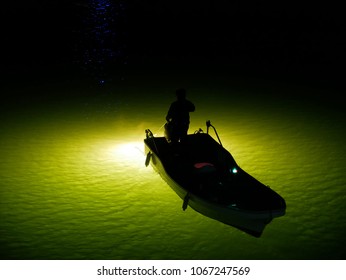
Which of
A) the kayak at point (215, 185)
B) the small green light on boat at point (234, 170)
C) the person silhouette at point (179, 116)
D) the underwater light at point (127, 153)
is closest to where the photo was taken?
the kayak at point (215, 185)

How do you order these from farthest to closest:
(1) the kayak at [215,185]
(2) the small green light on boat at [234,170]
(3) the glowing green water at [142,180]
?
(2) the small green light on boat at [234,170], (3) the glowing green water at [142,180], (1) the kayak at [215,185]

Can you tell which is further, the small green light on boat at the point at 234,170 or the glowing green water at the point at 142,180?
the small green light on boat at the point at 234,170

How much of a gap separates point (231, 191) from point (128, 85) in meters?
14.6

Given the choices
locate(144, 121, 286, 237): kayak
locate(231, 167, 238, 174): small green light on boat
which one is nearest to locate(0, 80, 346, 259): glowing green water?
locate(144, 121, 286, 237): kayak

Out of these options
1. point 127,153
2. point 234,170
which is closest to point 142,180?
point 127,153

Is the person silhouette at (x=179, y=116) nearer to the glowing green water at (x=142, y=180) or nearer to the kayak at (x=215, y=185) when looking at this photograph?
the kayak at (x=215, y=185)

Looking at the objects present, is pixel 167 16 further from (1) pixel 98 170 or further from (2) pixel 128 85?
(1) pixel 98 170

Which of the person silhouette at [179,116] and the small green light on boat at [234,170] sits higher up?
the person silhouette at [179,116]

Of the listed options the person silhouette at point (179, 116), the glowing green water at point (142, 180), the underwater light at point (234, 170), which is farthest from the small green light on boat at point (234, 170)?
the person silhouette at point (179, 116)

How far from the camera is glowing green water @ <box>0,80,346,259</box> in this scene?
28.7ft

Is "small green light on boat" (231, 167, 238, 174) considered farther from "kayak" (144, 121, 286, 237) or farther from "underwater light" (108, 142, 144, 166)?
"underwater light" (108, 142, 144, 166)

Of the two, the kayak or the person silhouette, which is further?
the person silhouette

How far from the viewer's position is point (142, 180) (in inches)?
465

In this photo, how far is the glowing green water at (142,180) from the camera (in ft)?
28.7
